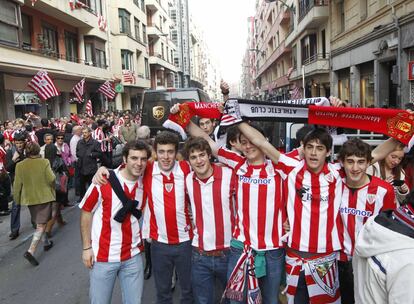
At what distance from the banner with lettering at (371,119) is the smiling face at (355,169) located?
315mm

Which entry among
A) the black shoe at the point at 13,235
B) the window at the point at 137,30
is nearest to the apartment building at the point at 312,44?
the window at the point at 137,30

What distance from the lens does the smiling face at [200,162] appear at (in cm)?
342

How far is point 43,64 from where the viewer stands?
19188mm

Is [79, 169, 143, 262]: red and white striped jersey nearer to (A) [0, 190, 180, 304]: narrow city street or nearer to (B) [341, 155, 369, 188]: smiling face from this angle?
(A) [0, 190, 180, 304]: narrow city street

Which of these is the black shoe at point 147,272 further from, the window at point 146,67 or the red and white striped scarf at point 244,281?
the window at point 146,67

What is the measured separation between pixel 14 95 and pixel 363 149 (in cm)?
1860

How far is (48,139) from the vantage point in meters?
8.98

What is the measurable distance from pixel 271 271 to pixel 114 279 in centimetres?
138

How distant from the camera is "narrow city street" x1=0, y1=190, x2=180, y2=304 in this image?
195 inches

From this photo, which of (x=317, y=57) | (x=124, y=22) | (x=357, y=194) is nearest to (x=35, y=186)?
(x=357, y=194)

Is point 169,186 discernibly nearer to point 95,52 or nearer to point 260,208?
point 260,208

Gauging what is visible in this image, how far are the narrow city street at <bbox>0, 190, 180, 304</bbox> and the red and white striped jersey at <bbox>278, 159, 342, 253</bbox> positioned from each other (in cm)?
229

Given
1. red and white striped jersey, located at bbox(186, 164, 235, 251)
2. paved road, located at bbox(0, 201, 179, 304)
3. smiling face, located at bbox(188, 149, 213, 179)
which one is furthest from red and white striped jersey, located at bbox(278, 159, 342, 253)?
paved road, located at bbox(0, 201, 179, 304)

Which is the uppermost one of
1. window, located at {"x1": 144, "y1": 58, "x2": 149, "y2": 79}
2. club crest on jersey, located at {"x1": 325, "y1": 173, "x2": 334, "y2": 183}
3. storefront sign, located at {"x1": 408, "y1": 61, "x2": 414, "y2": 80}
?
window, located at {"x1": 144, "y1": 58, "x2": 149, "y2": 79}
